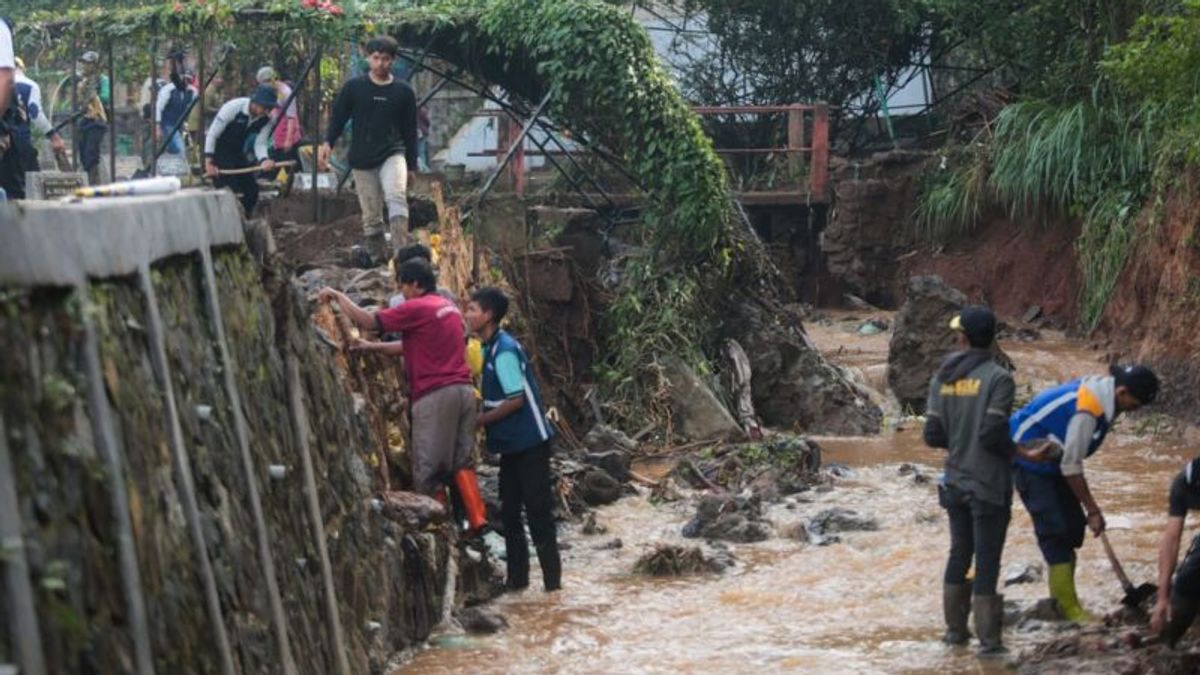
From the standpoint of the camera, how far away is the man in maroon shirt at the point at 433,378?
1062 cm

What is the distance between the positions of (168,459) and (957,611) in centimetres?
519

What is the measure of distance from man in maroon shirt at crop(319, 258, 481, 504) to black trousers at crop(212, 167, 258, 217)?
17.3 feet

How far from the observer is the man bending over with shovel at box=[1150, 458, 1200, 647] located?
8.14 meters

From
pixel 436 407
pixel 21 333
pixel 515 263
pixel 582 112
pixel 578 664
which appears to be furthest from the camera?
pixel 582 112

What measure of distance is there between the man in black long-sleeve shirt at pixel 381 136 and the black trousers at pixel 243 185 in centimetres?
103

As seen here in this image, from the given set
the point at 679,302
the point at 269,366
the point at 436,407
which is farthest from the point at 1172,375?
the point at 269,366

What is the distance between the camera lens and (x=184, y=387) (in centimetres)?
612

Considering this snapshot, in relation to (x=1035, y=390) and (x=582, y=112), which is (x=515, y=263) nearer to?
(x=582, y=112)

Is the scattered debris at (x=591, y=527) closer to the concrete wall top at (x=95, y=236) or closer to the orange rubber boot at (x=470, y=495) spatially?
the orange rubber boot at (x=470, y=495)

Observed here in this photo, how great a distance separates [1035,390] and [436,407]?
9.42m

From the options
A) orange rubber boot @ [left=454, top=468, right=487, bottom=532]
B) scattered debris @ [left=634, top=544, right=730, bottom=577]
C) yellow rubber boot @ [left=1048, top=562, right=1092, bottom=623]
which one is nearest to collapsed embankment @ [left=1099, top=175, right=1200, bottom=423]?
scattered debris @ [left=634, top=544, right=730, bottom=577]

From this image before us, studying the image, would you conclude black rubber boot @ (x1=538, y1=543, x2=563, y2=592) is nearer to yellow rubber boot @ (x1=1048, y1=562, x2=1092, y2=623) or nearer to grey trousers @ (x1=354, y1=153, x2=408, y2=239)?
yellow rubber boot @ (x1=1048, y1=562, x2=1092, y2=623)

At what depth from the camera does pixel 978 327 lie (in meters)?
9.36

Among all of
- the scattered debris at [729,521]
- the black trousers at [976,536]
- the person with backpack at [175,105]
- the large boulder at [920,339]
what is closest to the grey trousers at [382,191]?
the scattered debris at [729,521]
